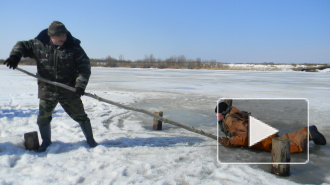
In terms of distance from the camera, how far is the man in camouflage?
3356 mm

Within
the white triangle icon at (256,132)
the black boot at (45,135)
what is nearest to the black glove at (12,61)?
the black boot at (45,135)

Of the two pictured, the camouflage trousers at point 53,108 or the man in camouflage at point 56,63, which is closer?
the man in camouflage at point 56,63

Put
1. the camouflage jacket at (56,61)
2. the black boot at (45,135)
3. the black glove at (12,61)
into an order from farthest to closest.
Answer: the black boot at (45,135) < the camouflage jacket at (56,61) < the black glove at (12,61)

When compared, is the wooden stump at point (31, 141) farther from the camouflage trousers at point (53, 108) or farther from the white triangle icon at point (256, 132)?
the white triangle icon at point (256, 132)

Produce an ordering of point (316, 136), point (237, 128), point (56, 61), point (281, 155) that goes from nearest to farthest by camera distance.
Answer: point (281, 155)
point (56, 61)
point (237, 128)
point (316, 136)

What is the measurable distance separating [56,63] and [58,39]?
322mm

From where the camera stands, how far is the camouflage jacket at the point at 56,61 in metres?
3.42

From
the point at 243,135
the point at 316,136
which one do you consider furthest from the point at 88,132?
the point at 316,136

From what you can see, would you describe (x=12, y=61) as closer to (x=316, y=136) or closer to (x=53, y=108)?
(x=53, y=108)

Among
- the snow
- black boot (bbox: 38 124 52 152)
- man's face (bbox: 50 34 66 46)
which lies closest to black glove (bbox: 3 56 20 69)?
man's face (bbox: 50 34 66 46)

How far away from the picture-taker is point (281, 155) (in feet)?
10.00

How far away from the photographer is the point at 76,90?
3.38m

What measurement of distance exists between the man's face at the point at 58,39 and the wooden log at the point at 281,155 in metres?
2.93

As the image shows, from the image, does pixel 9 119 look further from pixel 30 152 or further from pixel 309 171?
pixel 309 171
